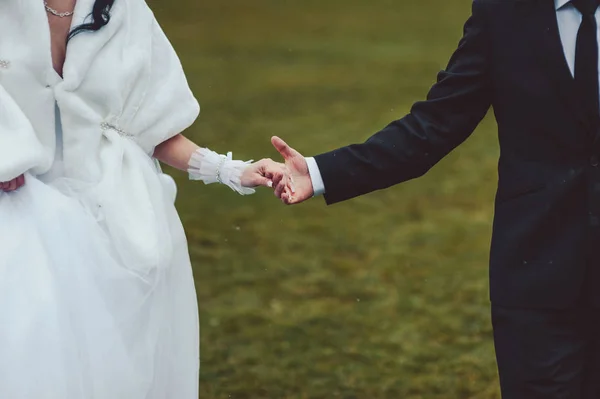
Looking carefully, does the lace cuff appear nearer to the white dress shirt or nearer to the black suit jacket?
the black suit jacket

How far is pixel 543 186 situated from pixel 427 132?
464 mm

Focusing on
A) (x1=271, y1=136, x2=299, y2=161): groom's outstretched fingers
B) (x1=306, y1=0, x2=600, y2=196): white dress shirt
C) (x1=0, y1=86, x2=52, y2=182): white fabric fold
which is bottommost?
(x1=271, y1=136, x2=299, y2=161): groom's outstretched fingers

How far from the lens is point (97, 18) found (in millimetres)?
3738

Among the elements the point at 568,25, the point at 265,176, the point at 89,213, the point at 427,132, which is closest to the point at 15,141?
the point at 89,213

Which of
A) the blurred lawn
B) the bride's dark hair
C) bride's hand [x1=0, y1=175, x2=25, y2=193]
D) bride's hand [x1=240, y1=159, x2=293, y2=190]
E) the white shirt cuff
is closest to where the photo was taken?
bride's hand [x1=0, y1=175, x2=25, y2=193]

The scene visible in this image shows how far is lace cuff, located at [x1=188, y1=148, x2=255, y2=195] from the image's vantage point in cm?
421

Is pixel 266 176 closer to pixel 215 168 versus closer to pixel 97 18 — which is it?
pixel 215 168

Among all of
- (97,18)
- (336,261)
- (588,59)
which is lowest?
(336,261)

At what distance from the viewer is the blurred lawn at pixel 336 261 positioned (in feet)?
20.1

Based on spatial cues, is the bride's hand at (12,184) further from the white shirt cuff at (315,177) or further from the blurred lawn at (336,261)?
the blurred lawn at (336,261)

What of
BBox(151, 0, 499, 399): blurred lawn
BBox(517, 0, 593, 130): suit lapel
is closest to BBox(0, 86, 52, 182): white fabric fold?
BBox(517, 0, 593, 130): suit lapel

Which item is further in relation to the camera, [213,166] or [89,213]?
[213,166]

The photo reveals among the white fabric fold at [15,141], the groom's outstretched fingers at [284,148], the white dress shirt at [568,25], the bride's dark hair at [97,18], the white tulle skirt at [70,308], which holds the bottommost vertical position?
the white tulle skirt at [70,308]

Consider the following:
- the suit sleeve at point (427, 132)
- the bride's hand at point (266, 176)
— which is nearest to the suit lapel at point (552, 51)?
the suit sleeve at point (427, 132)
